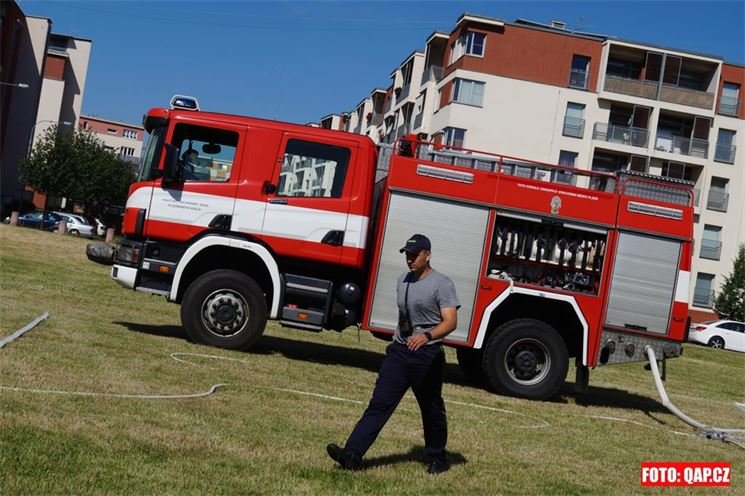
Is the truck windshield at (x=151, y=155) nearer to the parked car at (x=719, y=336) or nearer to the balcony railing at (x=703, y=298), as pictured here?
the parked car at (x=719, y=336)

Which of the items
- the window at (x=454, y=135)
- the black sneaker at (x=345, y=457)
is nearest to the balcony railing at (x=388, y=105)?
the window at (x=454, y=135)

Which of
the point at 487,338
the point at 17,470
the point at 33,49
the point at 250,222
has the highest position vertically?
the point at 33,49

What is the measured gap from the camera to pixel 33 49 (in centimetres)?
7988

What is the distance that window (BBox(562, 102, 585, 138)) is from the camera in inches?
2247

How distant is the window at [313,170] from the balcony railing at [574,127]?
45.3 m

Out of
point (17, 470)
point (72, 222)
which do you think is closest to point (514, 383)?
point (17, 470)

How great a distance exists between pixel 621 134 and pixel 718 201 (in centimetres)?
748

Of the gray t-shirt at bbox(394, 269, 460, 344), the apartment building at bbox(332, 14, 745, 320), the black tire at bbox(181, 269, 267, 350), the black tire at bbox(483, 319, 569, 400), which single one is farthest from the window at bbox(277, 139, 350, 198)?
the apartment building at bbox(332, 14, 745, 320)

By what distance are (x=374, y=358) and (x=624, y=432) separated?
19.5 feet

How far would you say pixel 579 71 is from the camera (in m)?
57.2

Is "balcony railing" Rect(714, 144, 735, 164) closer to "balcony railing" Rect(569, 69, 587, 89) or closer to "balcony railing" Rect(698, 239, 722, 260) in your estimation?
"balcony railing" Rect(698, 239, 722, 260)

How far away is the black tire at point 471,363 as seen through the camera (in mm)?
14812

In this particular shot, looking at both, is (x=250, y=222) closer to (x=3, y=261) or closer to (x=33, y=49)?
(x=3, y=261)

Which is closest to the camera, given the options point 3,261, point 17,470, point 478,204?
point 17,470
